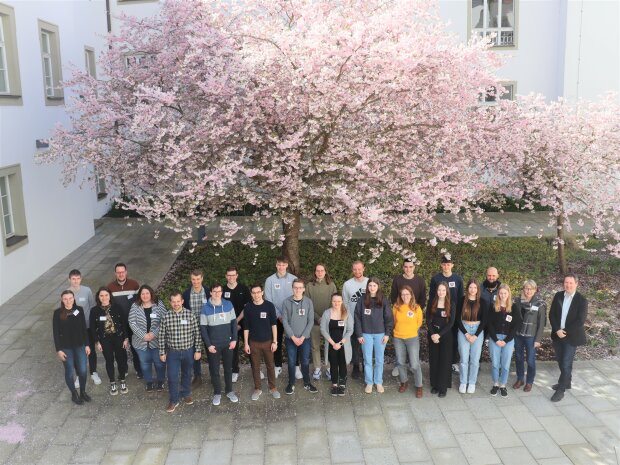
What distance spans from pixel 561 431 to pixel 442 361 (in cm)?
166

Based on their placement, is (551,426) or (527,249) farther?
(527,249)

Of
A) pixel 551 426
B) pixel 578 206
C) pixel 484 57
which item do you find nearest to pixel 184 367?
pixel 551 426

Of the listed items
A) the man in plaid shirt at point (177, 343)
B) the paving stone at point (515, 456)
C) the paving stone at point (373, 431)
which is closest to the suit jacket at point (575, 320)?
the paving stone at point (515, 456)

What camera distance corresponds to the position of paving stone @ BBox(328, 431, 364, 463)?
6786mm

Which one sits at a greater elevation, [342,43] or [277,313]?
[342,43]

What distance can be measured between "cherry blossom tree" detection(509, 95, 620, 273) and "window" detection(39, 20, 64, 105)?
11.3 meters

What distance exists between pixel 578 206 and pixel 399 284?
20.4ft

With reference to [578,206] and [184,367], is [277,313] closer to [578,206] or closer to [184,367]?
[184,367]

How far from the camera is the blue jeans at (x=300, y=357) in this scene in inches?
322

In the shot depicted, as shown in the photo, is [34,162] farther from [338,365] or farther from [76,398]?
[338,365]

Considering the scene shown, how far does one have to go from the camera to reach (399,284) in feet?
28.7

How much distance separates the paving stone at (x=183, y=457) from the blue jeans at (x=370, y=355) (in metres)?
2.54

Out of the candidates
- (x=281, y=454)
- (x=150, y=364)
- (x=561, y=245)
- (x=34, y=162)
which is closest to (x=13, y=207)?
(x=34, y=162)

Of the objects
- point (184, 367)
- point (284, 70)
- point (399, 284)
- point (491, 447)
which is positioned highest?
point (284, 70)
